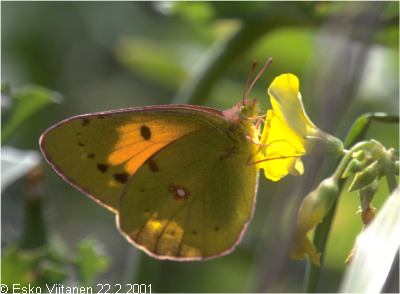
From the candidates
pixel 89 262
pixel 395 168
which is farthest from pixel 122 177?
pixel 395 168

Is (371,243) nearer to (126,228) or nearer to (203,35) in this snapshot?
(126,228)

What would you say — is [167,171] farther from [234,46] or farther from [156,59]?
[156,59]

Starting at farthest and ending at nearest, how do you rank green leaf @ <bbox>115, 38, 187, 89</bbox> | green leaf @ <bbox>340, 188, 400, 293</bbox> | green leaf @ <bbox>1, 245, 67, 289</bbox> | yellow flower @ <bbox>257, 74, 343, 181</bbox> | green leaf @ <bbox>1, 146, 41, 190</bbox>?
green leaf @ <bbox>115, 38, 187, 89</bbox> < green leaf @ <bbox>1, 146, 41, 190</bbox> < green leaf @ <bbox>1, 245, 67, 289</bbox> < yellow flower @ <bbox>257, 74, 343, 181</bbox> < green leaf @ <bbox>340, 188, 400, 293</bbox>

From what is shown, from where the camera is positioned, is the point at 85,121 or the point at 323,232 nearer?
the point at 323,232

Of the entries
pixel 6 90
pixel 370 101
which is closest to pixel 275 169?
pixel 6 90

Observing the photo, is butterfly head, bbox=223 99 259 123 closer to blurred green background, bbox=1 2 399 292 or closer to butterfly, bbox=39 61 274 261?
butterfly, bbox=39 61 274 261

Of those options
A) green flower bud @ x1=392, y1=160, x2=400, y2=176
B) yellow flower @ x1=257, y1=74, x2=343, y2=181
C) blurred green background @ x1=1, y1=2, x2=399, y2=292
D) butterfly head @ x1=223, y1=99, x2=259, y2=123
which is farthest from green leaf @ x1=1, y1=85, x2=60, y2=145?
green flower bud @ x1=392, y1=160, x2=400, y2=176
